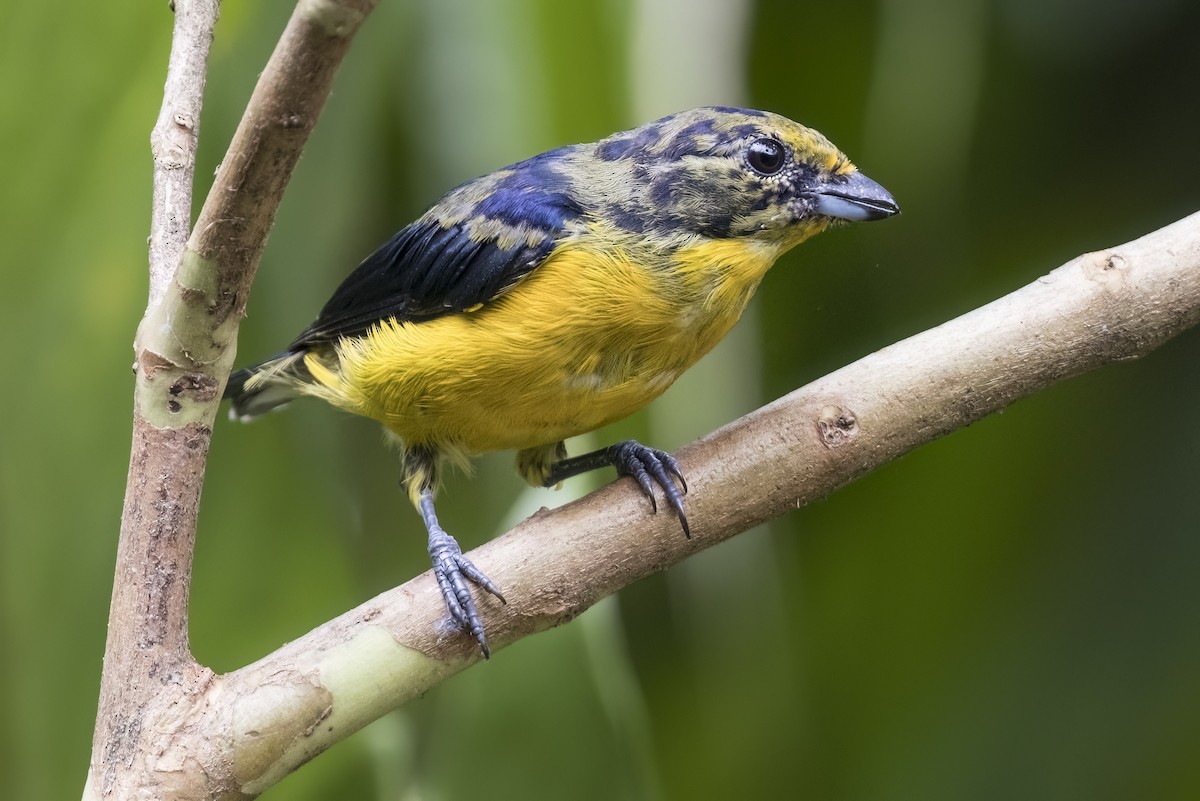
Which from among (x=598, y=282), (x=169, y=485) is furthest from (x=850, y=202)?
(x=169, y=485)

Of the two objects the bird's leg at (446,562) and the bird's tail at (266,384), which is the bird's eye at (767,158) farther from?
the bird's tail at (266,384)

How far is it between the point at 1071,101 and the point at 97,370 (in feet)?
6.96

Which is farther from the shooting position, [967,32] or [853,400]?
[967,32]

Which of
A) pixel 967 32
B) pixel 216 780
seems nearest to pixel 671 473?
pixel 216 780

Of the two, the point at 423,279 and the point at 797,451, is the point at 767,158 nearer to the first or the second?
the point at 797,451

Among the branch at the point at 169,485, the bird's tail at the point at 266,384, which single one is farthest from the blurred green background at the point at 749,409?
the branch at the point at 169,485

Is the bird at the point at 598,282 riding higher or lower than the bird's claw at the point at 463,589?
higher

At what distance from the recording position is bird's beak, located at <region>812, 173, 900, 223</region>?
1505mm

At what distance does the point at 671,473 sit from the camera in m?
1.44

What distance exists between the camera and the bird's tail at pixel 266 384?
6.20ft

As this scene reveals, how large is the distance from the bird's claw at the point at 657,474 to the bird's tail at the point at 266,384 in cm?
Answer: 68

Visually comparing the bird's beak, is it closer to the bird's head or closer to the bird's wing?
the bird's head

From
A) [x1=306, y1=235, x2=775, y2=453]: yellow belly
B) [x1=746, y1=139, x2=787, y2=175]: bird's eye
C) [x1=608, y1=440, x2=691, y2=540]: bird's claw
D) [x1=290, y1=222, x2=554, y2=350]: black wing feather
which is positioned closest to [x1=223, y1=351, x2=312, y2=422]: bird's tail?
[x1=290, y1=222, x2=554, y2=350]: black wing feather

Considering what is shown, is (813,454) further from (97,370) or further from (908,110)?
(97,370)
